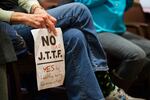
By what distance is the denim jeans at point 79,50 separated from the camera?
59.5 inches

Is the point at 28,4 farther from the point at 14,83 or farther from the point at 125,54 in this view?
the point at 125,54

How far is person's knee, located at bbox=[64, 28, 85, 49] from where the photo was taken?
153 cm

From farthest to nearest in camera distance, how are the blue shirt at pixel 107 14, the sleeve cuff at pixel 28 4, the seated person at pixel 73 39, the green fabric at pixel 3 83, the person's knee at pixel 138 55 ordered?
the blue shirt at pixel 107 14
the person's knee at pixel 138 55
the sleeve cuff at pixel 28 4
the seated person at pixel 73 39
the green fabric at pixel 3 83

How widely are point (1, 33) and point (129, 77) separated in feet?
2.86

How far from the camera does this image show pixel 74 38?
1.53m

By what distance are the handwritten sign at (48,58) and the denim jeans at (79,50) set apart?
0.10 ft

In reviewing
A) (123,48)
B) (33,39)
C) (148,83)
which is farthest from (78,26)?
(148,83)

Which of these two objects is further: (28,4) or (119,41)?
(119,41)

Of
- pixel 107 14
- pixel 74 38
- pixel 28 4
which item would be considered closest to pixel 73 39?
pixel 74 38

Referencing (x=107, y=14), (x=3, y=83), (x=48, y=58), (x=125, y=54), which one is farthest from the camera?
(x=107, y=14)

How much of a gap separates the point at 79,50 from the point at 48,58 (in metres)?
0.14

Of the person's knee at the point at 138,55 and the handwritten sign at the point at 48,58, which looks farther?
the person's knee at the point at 138,55

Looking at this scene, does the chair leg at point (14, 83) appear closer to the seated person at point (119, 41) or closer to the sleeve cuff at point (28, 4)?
the sleeve cuff at point (28, 4)

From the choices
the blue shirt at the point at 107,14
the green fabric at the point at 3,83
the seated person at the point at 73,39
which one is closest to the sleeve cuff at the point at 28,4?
the seated person at the point at 73,39
